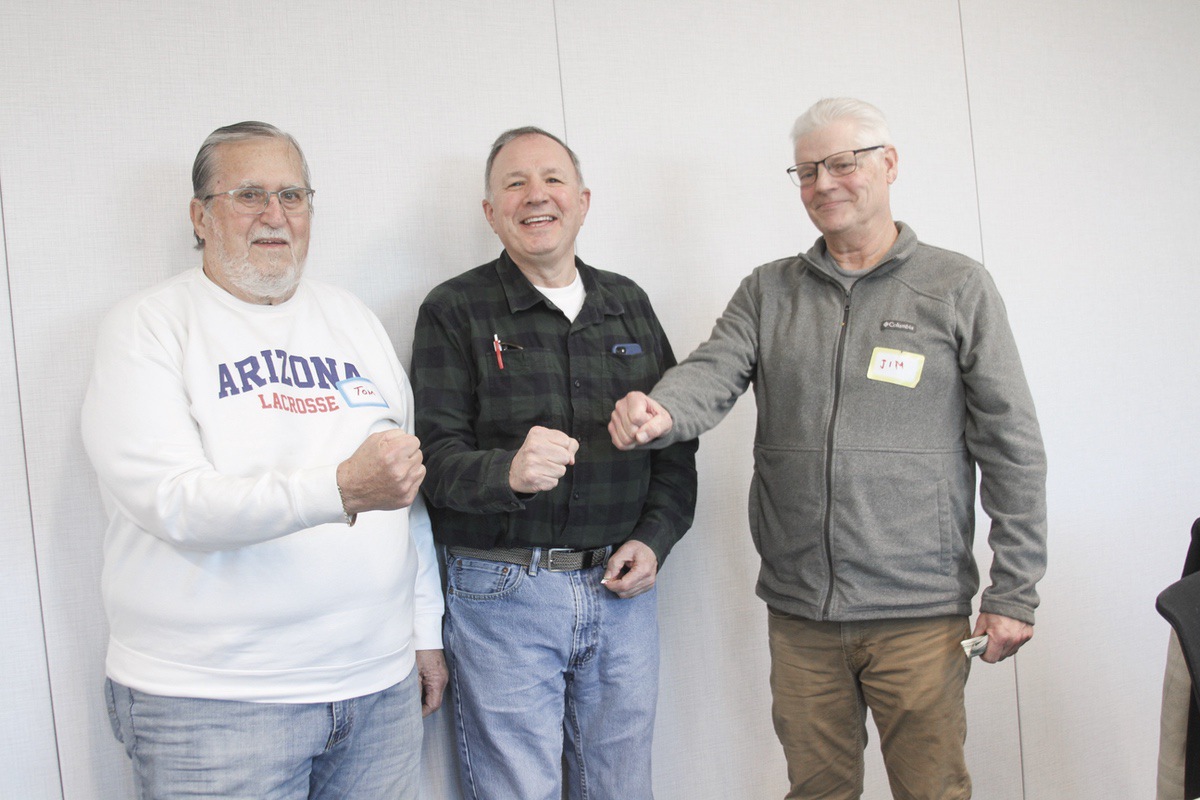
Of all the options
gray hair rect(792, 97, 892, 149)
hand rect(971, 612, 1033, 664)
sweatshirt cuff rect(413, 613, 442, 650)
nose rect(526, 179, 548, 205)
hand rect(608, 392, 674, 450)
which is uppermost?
gray hair rect(792, 97, 892, 149)

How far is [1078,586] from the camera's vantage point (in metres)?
3.01

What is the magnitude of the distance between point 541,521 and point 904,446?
0.79 meters

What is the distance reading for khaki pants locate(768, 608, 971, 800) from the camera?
1.95 meters

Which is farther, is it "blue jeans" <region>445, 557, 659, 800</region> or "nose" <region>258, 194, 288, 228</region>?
"blue jeans" <region>445, 557, 659, 800</region>

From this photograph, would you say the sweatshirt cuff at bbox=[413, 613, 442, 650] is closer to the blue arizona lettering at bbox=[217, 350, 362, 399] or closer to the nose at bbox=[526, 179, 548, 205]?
the blue arizona lettering at bbox=[217, 350, 362, 399]

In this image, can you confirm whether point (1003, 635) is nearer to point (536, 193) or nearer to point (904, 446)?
point (904, 446)

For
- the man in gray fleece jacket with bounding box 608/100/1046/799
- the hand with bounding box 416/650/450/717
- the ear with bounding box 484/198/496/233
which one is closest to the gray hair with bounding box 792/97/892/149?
the man in gray fleece jacket with bounding box 608/100/1046/799

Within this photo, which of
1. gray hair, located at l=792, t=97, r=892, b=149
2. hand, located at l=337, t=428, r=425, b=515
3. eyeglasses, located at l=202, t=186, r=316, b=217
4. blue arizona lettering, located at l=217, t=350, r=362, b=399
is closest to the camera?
hand, located at l=337, t=428, r=425, b=515

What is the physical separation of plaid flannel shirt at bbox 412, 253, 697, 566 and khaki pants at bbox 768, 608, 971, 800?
407mm

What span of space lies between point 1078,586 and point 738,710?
4.16 feet

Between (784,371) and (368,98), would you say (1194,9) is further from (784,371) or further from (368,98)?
(368,98)

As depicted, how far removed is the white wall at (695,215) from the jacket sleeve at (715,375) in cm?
42

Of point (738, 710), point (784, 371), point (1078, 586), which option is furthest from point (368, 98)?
point (1078, 586)

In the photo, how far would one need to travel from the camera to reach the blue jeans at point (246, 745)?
1599 millimetres
